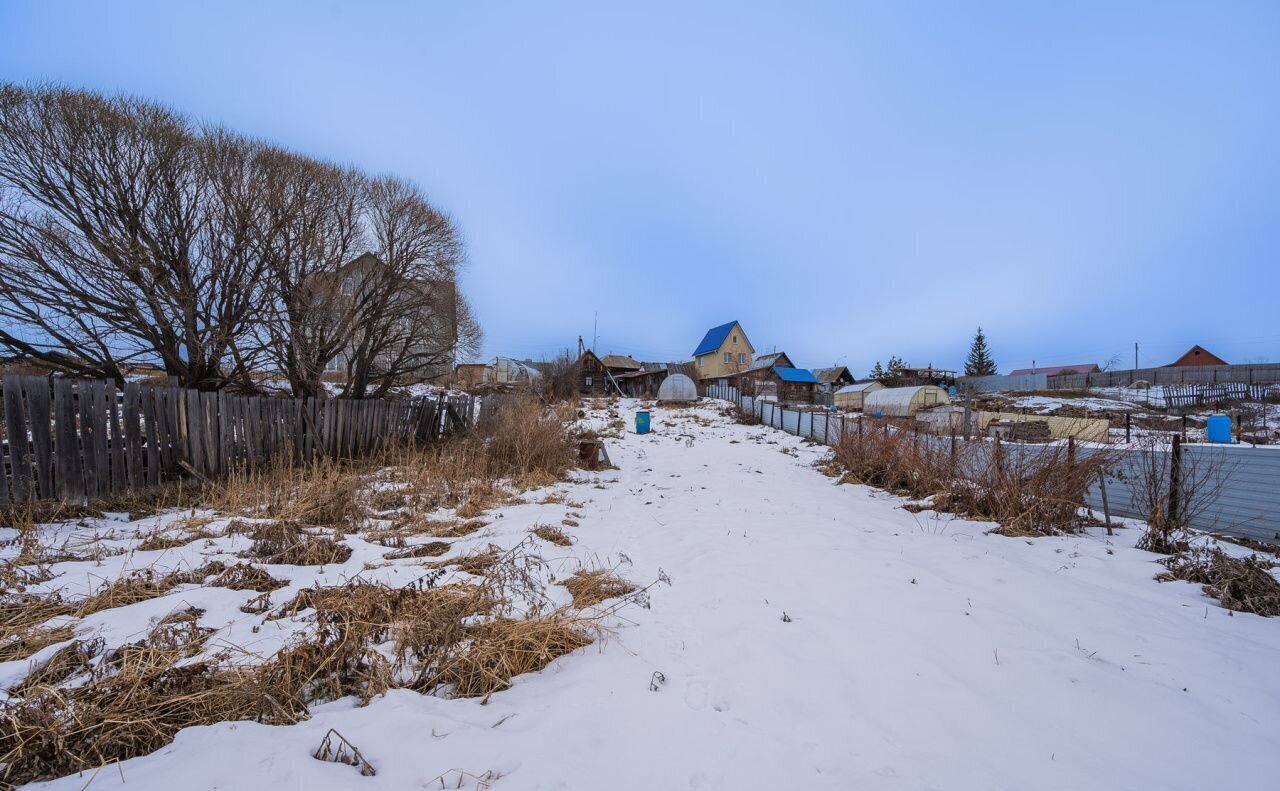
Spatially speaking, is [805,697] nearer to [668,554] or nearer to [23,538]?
[668,554]

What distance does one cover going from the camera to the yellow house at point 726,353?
43.5 m

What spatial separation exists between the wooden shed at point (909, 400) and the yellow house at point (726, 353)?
1789 centimetres

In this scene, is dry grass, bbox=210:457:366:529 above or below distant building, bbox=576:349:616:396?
below

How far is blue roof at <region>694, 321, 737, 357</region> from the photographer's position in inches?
1719

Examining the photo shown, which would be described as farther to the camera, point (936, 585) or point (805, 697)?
point (936, 585)

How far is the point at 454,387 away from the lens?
910 inches

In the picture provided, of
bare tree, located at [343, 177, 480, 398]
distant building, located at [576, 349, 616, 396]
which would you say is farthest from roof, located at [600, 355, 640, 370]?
bare tree, located at [343, 177, 480, 398]

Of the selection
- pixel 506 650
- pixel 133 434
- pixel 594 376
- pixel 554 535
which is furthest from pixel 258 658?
pixel 594 376

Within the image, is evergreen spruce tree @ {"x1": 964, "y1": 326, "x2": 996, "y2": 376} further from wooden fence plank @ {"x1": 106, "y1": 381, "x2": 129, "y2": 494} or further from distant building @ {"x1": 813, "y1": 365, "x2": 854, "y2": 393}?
wooden fence plank @ {"x1": 106, "y1": 381, "x2": 129, "y2": 494}

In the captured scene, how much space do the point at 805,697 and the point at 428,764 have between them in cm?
159

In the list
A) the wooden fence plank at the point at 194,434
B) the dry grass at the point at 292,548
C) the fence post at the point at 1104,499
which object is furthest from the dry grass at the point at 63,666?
the fence post at the point at 1104,499

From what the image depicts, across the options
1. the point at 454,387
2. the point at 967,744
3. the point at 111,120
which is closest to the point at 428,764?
the point at 967,744

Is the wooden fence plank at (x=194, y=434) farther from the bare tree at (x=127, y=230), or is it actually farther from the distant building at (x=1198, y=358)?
the distant building at (x=1198, y=358)

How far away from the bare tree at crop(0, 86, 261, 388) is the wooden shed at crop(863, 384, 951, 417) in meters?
24.4
